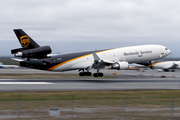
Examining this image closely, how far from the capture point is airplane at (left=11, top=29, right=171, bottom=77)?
4019 cm

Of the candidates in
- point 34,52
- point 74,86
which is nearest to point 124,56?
point 74,86

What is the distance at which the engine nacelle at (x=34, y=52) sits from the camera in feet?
129

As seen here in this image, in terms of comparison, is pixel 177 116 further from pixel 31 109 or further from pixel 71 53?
pixel 71 53

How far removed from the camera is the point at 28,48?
131ft

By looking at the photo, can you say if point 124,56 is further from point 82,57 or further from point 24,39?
point 24,39

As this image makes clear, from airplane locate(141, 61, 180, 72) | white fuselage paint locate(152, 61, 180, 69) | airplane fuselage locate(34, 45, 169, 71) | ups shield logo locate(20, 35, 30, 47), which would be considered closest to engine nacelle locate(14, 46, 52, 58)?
ups shield logo locate(20, 35, 30, 47)

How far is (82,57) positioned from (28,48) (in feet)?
34.6

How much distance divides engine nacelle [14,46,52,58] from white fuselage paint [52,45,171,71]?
14.0ft

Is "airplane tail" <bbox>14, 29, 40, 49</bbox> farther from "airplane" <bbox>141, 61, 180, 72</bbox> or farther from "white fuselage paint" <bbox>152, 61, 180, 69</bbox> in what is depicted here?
"white fuselage paint" <bbox>152, 61, 180, 69</bbox>

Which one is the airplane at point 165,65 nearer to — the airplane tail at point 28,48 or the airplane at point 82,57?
the airplane at point 82,57

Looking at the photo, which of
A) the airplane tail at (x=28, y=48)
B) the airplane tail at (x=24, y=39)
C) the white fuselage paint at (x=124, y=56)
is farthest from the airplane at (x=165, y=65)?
the airplane tail at (x=24, y=39)

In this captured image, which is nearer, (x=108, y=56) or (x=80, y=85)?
(x=80, y=85)

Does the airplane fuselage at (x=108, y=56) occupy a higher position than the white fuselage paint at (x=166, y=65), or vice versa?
the airplane fuselage at (x=108, y=56)

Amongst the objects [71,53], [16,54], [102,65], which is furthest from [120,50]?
[16,54]
